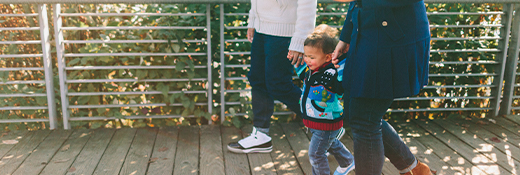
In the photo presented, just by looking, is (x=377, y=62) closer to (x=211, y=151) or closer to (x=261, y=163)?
(x=261, y=163)

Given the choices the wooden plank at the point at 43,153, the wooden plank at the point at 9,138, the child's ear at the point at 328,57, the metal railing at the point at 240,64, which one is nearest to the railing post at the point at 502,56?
the metal railing at the point at 240,64

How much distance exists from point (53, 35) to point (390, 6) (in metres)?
2.91

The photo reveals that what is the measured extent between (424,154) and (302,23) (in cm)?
135

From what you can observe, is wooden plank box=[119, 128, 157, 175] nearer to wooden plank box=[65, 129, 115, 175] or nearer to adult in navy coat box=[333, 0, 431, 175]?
wooden plank box=[65, 129, 115, 175]

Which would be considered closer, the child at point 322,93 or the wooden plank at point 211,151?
the child at point 322,93

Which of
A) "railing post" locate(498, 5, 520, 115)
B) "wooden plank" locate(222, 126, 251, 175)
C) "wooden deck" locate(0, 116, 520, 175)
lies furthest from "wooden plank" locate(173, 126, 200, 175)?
"railing post" locate(498, 5, 520, 115)

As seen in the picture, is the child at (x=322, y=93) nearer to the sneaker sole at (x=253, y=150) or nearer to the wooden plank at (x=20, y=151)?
the sneaker sole at (x=253, y=150)

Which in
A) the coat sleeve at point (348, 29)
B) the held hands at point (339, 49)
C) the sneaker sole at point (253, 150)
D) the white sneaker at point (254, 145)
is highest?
the coat sleeve at point (348, 29)

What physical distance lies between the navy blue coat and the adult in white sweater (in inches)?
21.4

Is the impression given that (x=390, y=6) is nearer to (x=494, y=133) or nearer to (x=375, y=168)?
(x=375, y=168)

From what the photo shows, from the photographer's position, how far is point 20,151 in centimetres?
285

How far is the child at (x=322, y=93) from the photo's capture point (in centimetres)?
199

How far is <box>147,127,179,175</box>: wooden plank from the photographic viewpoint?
8.42ft

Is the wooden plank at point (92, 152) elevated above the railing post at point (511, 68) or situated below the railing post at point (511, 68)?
below
